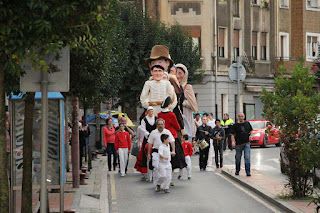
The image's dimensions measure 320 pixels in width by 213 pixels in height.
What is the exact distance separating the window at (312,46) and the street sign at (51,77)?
4900cm

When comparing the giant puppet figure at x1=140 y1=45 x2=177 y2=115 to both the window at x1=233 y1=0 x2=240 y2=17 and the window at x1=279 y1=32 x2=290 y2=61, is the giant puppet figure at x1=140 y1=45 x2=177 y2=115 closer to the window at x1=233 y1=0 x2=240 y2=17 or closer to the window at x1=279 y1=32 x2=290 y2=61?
the window at x1=233 y1=0 x2=240 y2=17

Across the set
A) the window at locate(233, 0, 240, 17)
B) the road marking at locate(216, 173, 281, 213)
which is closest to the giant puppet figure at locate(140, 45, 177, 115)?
the road marking at locate(216, 173, 281, 213)

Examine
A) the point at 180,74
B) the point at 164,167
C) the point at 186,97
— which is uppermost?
the point at 180,74

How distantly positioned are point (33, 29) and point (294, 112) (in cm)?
690

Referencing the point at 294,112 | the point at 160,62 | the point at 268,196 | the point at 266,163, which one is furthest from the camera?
the point at 266,163

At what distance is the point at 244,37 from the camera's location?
2176 inches

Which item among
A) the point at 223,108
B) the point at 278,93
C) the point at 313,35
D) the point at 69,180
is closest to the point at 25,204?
the point at 278,93

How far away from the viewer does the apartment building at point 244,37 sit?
52688 mm

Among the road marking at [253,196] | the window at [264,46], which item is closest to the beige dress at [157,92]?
the road marking at [253,196]

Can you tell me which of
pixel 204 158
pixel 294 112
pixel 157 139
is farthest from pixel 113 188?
pixel 294 112

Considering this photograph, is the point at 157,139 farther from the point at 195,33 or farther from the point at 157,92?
the point at 195,33

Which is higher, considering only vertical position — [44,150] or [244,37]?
[244,37]

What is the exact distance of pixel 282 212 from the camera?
15.0 m

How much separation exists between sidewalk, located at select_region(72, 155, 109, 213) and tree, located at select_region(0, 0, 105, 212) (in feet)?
16.5
